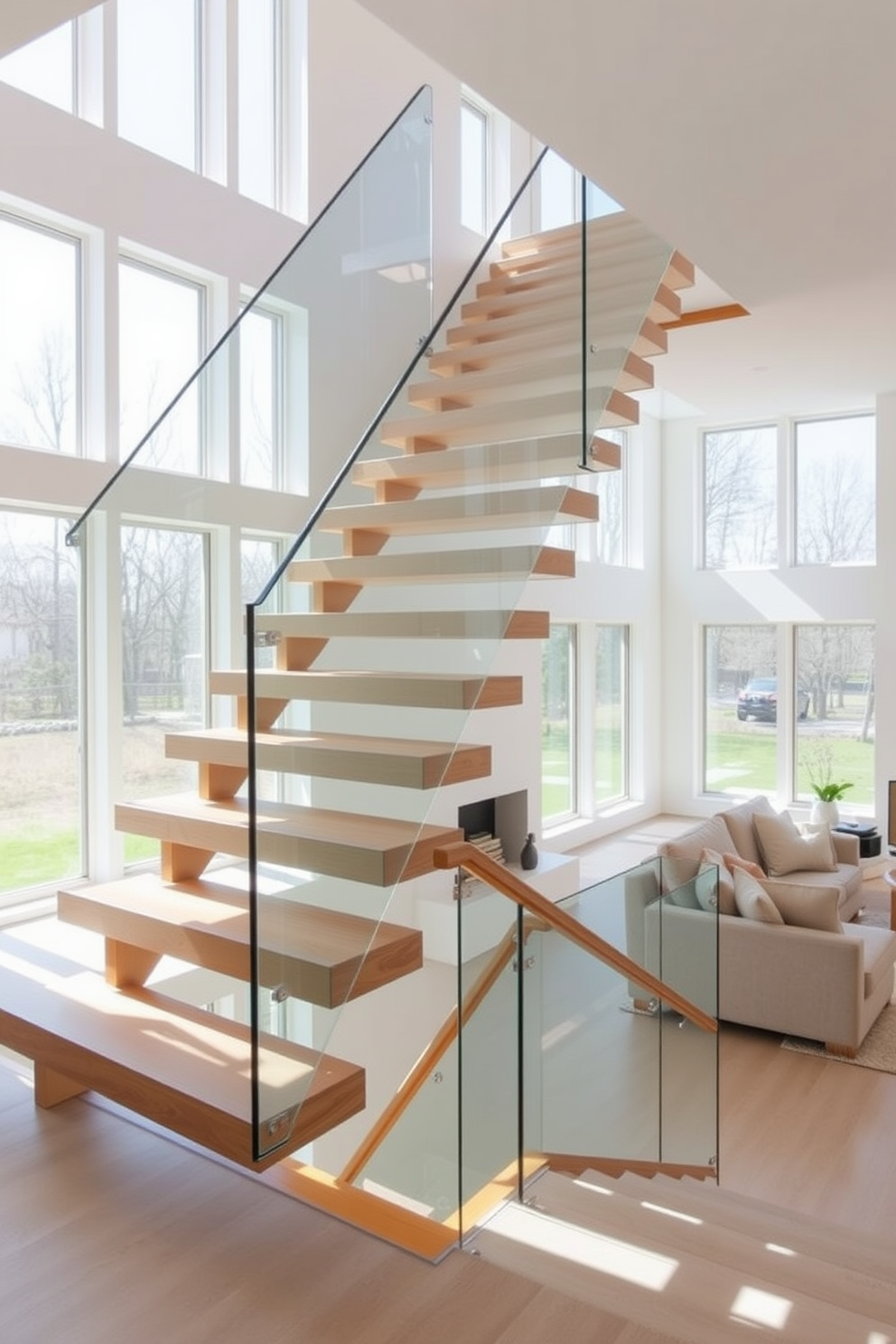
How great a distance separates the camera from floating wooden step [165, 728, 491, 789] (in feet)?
7.83

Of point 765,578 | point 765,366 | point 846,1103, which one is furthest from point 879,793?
point 846,1103

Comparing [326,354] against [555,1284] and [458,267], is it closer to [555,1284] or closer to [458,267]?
[458,267]

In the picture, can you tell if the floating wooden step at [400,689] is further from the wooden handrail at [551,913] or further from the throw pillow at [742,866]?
the throw pillow at [742,866]

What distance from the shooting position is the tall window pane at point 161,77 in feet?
15.8

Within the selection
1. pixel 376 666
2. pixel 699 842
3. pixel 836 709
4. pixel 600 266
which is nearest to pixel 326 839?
pixel 376 666

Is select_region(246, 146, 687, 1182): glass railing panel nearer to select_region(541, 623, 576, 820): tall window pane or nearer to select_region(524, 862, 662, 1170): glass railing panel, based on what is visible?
select_region(524, 862, 662, 1170): glass railing panel

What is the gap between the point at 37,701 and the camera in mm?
4430

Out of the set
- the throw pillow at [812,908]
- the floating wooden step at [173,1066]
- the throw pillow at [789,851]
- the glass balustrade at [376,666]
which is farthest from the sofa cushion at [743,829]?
the floating wooden step at [173,1066]

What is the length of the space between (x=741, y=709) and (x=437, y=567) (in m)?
7.35

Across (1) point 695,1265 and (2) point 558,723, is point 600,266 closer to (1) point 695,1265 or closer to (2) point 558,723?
(1) point 695,1265

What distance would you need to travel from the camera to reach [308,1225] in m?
2.27

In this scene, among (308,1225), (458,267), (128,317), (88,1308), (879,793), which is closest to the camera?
(88,1308)

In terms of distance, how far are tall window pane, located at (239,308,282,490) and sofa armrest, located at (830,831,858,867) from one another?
5.00m

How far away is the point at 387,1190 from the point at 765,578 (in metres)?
7.51
